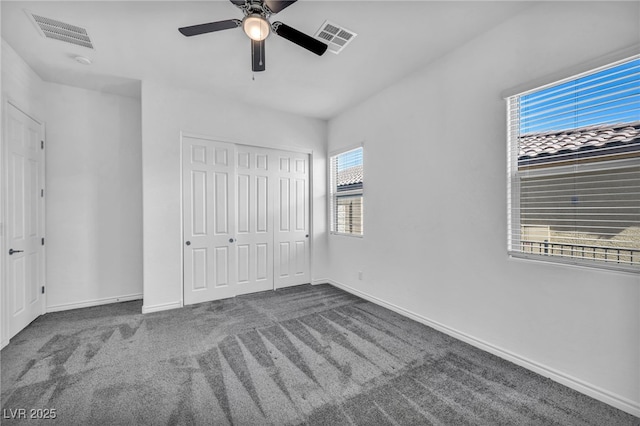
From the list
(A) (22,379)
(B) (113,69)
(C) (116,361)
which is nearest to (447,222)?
(C) (116,361)

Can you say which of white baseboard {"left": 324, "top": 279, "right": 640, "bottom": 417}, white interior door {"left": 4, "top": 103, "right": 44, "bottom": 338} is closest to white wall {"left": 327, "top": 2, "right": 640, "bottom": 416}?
white baseboard {"left": 324, "top": 279, "right": 640, "bottom": 417}

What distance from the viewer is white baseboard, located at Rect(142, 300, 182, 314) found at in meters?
3.40

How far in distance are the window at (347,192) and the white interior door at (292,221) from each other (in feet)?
1.56

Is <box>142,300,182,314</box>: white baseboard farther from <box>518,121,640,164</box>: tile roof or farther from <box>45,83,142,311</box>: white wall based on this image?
<box>518,121,640,164</box>: tile roof

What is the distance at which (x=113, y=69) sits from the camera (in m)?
3.11

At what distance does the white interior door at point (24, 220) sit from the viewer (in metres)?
2.73

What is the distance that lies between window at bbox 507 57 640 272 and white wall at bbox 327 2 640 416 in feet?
0.39

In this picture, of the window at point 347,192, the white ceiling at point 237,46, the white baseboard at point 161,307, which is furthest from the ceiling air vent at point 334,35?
the white baseboard at point 161,307

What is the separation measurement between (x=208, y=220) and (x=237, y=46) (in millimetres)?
2256

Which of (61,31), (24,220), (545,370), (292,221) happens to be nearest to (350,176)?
(292,221)

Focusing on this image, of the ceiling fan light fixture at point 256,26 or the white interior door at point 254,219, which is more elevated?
the ceiling fan light fixture at point 256,26

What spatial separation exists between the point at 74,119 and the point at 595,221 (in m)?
5.62

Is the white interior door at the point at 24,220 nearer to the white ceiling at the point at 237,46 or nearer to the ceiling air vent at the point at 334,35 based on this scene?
the white ceiling at the point at 237,46

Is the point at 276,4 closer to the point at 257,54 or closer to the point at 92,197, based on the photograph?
the point at 257,54
